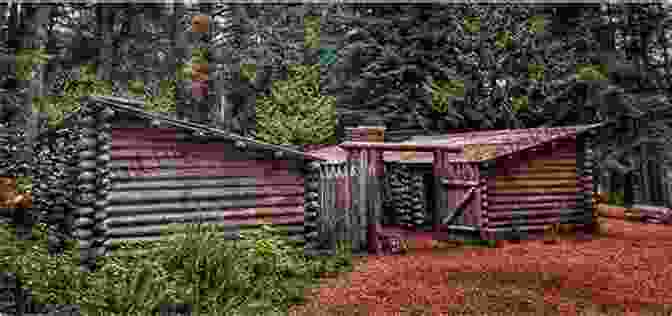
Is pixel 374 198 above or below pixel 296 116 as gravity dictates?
below

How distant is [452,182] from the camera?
14.7 m

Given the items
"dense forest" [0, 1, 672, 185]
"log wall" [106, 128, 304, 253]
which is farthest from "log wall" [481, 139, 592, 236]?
"dense forest" [0, 1, 672, 185]

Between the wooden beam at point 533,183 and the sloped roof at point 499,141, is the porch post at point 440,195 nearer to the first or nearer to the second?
the sloped roof at point 499,141

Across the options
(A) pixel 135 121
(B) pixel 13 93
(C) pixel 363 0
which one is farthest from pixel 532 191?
(B) pixel 13 93

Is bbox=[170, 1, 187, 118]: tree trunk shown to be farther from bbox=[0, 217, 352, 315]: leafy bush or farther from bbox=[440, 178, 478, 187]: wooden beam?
bbox=[0, 217, 352, 315]: leafy bush

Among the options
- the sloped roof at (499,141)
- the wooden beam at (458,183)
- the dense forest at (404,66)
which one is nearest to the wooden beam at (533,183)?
the wooden beam at (458,183)

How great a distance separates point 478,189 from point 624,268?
14.6 feet

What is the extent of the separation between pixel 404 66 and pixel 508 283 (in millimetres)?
17279

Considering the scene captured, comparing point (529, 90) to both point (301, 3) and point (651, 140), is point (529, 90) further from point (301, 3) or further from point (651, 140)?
point (301, 3)

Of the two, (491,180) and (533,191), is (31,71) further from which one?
(533,191)

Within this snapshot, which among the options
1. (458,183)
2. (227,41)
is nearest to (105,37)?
(227,41)

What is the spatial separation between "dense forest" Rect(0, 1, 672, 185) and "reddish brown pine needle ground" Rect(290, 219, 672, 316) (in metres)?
11.4

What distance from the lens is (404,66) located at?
2420 centimetres

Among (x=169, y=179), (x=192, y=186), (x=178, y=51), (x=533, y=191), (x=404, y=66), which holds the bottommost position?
(x=533, y=191)
